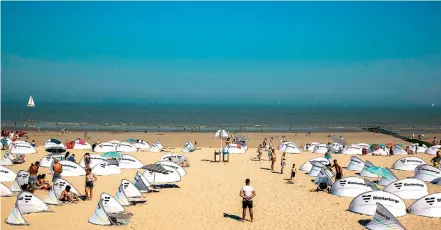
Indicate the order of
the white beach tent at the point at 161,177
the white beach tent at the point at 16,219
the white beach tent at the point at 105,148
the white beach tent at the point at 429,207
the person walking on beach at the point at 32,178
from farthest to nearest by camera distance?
1. the white beach tent at the point at 105,148
2. the white beach tent at the point at 161,177
3. the person walking on beach at the point at 32,178
4. the white beach tent at the point at 429,207
5. the white beach tent at the point at 16,219

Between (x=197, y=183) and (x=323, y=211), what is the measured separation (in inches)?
264

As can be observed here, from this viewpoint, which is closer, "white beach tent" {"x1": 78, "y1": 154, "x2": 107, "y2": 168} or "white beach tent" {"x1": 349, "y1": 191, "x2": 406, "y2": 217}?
"white beach tent" {"x1": 349, "y1": 191, "x2": 406, "y2": 217}

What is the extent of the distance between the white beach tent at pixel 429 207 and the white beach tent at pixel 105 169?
1366 cm

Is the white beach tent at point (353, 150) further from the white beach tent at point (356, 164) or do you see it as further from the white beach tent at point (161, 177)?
the white beach tent at point (161, 177)

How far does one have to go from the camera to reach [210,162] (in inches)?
1036

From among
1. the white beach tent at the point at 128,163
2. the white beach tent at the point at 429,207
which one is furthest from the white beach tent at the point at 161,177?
the white beach tent at the point at 429,207

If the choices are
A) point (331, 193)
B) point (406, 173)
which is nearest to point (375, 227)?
point (331, 193)

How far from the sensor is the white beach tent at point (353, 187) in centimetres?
1648

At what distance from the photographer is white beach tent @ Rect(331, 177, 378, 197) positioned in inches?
649

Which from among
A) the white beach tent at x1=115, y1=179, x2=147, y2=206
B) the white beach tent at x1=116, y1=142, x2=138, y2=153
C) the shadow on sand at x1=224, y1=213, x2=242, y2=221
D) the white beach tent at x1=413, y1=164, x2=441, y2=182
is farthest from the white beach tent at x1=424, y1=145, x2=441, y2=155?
the white beach tent at x1=115, y1=179, x2=147, y2=206

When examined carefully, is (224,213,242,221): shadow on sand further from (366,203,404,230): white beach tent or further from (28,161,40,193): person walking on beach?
(28,161,40,193): person walking on beach

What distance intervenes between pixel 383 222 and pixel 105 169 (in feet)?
44.5

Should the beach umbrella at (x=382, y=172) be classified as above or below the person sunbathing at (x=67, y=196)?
above

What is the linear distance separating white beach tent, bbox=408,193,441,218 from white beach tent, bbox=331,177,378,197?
2.34m
